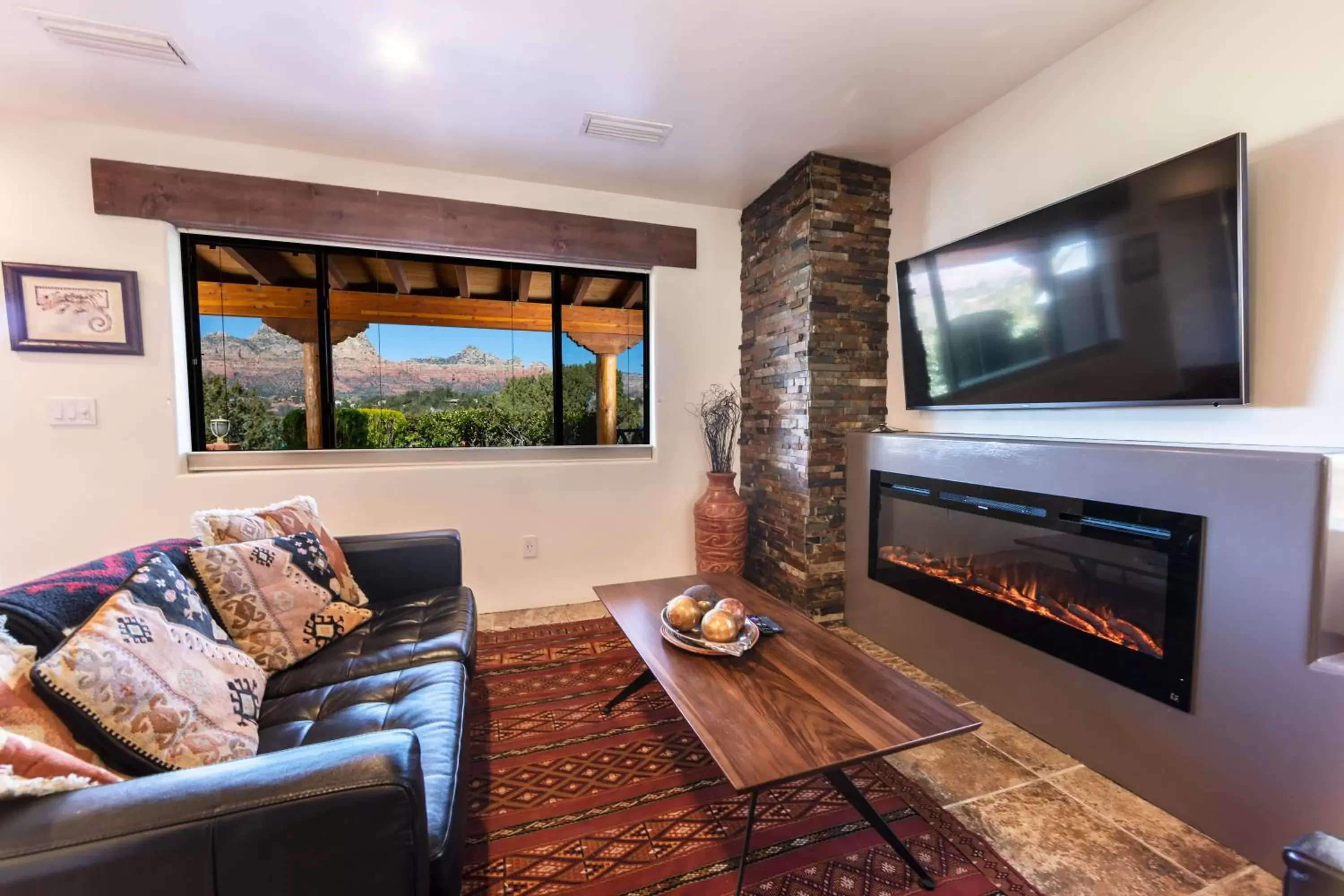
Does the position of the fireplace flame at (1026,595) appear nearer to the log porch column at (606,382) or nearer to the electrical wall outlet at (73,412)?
the log porch column at (606,382)

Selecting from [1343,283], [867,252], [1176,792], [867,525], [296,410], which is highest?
[867,252]

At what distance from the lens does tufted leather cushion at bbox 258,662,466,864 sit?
106 centimetres

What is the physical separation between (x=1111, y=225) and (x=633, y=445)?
8.02 ft

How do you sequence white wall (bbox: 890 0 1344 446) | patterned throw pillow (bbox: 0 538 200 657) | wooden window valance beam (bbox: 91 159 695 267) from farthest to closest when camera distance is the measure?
1. wooden window valance beam (bbox: 91 159 695 267)
2. white wall (bbox: 890 0 1344 446)
3. patterned throw pillow (bbox: 0 538 200 657)

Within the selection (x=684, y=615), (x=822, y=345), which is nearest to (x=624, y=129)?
(x=822, y=345)

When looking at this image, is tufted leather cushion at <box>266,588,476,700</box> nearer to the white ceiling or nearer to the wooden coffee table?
the wooden coffee table

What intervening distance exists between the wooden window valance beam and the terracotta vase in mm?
1411

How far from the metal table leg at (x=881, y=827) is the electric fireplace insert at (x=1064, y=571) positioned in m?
0.88

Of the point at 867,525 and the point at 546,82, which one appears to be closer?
the point at 546,82

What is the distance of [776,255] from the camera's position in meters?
3.00

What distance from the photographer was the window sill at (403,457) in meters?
2.71

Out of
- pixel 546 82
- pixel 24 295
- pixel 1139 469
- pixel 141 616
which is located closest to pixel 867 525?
pixel 1139 469

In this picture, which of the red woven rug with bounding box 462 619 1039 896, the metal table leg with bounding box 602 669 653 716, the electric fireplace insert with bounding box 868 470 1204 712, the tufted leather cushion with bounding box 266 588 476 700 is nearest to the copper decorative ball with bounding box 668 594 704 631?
the red woven rug with bounding box 462 619 1039 896

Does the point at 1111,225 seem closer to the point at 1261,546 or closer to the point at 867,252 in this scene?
the point at 1261,546
